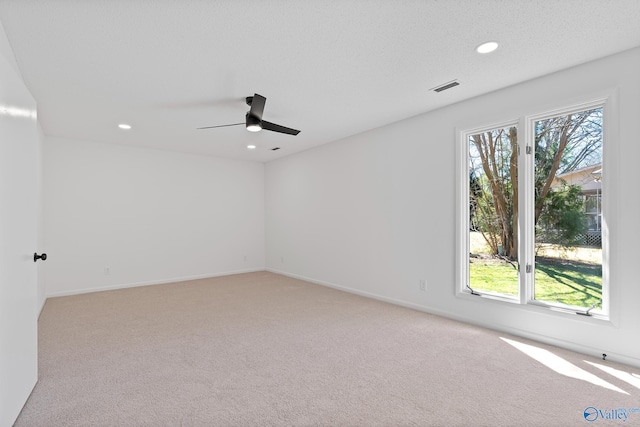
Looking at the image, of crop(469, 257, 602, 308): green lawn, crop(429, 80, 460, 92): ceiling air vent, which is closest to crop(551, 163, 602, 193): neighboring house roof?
crop(469, 257, 602, 308): green lawn

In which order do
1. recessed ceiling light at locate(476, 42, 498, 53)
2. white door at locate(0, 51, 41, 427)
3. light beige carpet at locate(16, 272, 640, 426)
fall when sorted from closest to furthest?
white door at locate(0, 51, 41, 427), light beige carpet at locate(16, 272, 640, 426), recessed ceiling light at locate(476, 42, 498, 53)

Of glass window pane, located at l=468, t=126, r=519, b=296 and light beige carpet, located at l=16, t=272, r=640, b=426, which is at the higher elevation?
glass window pane, located at l=468, t=126, r=519, b=296

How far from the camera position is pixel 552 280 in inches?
114

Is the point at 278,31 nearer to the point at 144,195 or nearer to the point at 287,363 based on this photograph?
the point at 287,363

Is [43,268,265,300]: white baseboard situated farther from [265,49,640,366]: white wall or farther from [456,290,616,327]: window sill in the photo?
[456,290,616,327]: window sill

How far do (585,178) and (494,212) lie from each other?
82 centimetres

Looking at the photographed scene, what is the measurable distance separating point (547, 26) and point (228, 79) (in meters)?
2.54

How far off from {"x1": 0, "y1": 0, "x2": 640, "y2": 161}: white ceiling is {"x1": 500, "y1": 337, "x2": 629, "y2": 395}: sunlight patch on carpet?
2.49 meters

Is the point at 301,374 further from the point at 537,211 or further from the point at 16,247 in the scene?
the point at 537,211

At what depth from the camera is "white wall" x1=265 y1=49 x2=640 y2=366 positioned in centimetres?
242

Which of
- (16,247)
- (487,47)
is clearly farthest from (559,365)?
(16,247)

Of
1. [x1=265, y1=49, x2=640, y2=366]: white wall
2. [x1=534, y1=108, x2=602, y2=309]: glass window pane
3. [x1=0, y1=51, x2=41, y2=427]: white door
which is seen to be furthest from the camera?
[x1=534, y1=108, x2=602, y2=309]: glass window pane

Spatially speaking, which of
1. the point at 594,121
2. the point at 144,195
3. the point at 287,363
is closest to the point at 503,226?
the point at 594,121

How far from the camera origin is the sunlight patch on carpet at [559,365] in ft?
7.10
